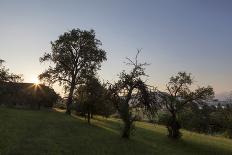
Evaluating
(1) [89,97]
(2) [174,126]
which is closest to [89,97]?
(1) [89,97]

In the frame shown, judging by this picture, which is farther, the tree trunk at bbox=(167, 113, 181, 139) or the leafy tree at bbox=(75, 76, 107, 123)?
the leafy tree at bbox=(75, 76, 107, 123)

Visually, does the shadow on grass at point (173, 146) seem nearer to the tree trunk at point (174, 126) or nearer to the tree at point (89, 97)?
the tree trunk at point (174, 126)

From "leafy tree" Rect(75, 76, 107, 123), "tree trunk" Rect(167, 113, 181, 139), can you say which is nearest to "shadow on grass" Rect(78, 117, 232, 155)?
"tree trunk" Rect(167, 113, 181, 139)

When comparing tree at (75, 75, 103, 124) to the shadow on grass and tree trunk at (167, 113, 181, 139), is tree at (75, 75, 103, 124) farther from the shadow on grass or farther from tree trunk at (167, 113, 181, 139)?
tree trunk at (167, 113, 181, 139)

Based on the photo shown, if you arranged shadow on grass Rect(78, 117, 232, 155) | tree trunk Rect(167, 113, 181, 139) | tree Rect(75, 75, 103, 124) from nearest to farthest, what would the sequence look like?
shadow on grass Rect(78, 117, 232, 155) < tree trunk Rect(167, 113, 181, 139) < tree Rect(75, 75, 103, 124)

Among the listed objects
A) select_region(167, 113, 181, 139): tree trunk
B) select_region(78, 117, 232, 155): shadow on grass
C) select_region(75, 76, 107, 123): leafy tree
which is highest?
select_region(75, 76, 107, 123): leafy tree

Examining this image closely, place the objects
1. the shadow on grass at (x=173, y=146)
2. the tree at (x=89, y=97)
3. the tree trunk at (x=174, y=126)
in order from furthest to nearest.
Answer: the tree at (x=89, y=97) < the tree trunk at (x=174, y=126) < the shadow on grass at (x=173, y=146)

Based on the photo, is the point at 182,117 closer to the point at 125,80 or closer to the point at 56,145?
the point at 125,80

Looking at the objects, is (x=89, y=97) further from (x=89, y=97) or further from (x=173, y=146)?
(x=173, y=146)

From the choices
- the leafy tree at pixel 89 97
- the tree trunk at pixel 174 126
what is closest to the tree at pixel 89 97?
the leafy tree at pixel 89 97

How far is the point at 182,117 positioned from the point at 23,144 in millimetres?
32526

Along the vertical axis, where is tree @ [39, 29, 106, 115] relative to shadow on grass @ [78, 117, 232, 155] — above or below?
above

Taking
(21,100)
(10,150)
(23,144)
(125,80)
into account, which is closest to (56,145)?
(23,144)

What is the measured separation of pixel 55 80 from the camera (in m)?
84.1
